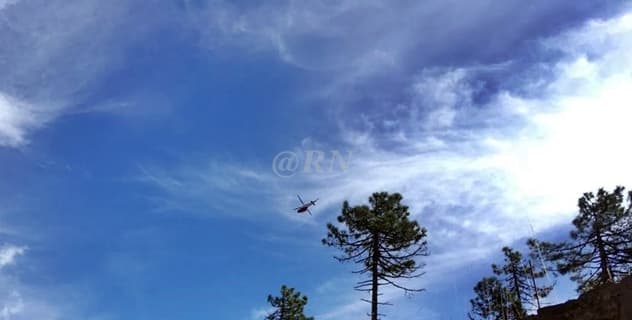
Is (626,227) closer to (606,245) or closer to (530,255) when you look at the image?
(606,245)

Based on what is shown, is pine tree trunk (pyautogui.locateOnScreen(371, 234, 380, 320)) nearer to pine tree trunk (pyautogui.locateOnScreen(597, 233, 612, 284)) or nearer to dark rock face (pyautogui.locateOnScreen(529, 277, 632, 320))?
dark rock face (pyautogui.locateOnScreen(529, 277, 632, 320))

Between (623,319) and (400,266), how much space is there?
13.6m

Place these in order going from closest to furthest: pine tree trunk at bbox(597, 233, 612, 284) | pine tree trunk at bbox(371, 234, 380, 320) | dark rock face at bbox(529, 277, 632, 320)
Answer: dark rock face at bbox(529, 277, 632, 320), pine tree trunk at bbox(371, 234, 380, 320), pine tree trunk at bbox(597, 233, 612, 284)

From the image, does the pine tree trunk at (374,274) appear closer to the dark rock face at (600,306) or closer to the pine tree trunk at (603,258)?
the dark rock face at (600,306)

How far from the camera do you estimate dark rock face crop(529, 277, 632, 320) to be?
15648 mm

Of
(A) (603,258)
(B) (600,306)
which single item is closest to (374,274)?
(B) (600,306)

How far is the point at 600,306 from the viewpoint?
54.3ft

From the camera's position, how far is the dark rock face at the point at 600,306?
15.6 metres

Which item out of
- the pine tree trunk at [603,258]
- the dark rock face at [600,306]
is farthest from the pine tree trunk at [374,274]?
the pine tree trunk at [603,258]

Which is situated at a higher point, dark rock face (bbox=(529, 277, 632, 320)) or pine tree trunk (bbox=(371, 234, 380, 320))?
pine tree trunk (bbox=(371, 234, 380, 320))

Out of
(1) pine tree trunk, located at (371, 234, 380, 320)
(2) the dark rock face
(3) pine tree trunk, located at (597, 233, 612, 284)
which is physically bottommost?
(2) the dark rock face

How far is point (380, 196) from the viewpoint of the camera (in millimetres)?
29047

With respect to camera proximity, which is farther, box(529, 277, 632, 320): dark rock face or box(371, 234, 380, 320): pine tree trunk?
box(371, 234, 380, 320): pine tree trunk

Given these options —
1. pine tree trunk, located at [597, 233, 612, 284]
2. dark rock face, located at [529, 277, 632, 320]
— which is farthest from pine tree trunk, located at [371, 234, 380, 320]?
pine tree trunk, located at [597, 233, 612, 284]
